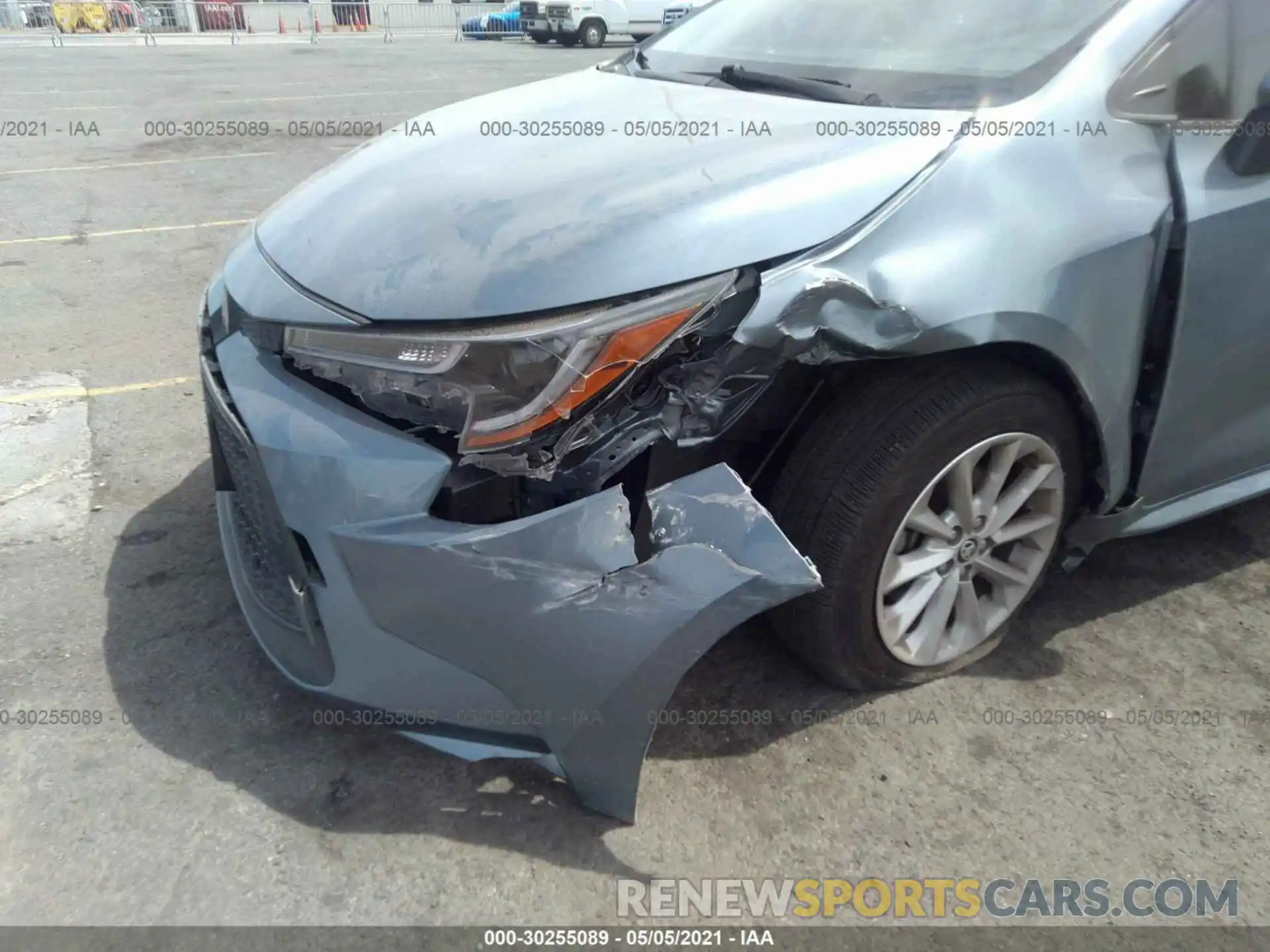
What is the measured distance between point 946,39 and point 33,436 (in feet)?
11.1

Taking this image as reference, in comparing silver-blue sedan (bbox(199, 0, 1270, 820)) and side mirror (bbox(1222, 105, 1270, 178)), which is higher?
side mirror (bbox(1222, 105, 1270, 178))

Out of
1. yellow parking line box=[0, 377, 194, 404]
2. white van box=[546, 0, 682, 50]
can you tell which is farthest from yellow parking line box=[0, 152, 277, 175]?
white van box=[546, 0, 682, 50]

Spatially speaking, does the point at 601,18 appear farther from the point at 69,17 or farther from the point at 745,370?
the point at 745,370

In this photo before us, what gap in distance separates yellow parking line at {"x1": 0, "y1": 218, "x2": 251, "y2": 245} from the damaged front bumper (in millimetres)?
4832

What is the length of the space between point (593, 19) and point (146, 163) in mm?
15207

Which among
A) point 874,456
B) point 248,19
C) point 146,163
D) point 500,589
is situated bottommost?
point 248,19

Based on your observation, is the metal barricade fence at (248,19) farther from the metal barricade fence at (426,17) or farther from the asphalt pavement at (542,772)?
the asphalt pavement at (542,772)

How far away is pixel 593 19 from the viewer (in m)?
21.2

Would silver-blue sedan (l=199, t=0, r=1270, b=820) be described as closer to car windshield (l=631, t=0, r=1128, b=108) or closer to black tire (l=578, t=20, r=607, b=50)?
car windshield (l=631, t=0, r=1128, b=108)

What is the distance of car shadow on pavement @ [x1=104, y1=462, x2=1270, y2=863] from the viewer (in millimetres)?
2051

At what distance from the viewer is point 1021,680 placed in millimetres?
2475

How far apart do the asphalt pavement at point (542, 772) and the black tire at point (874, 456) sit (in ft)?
1.26

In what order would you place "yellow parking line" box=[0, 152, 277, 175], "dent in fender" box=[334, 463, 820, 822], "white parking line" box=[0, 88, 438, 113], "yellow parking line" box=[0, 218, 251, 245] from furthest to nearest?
1. "white parking line" box=[0, 88, 438, 113]
2. "yellow parking line" box=[0, 152, 277, 175]
3. "yellow parking line" box=[0, 218, 251, 245]
4. "dent in fender" box=[334, 463, 820, 822]

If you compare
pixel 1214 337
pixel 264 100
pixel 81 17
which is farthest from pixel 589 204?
pixel 81 17
